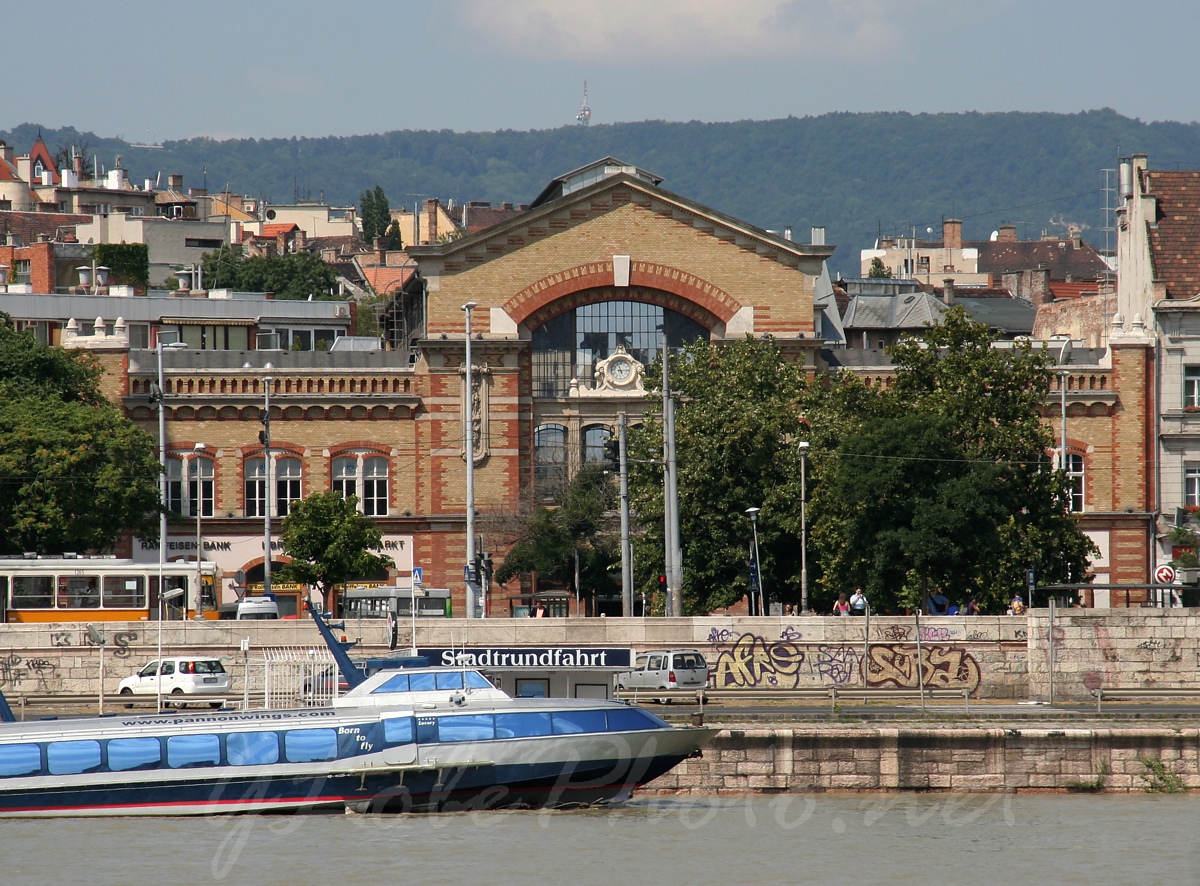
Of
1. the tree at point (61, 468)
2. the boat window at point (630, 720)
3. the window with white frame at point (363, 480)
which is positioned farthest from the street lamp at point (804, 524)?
the boat window at point (630, 720)

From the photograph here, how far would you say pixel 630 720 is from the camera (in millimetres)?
35781

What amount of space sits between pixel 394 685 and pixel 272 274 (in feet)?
346

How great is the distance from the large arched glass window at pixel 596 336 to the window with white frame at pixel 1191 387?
18867 millimetres

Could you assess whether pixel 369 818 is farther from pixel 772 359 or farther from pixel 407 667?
pixel 772 359

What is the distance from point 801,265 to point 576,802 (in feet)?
142

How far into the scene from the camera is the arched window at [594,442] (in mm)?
76125

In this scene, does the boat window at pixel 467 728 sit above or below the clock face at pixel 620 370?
below

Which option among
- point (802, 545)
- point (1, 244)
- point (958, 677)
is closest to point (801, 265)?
point (802, 545)

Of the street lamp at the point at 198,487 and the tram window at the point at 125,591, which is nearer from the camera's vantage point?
the tram window at the point at 125,591

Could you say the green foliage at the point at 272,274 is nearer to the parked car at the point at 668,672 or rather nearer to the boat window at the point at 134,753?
the parked car at the point at 668,672

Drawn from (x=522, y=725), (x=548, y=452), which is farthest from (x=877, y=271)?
(x=522, y=725)

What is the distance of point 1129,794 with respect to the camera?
3741cm

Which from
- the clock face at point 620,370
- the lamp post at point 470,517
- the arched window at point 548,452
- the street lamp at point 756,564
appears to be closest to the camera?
the street lamp at point 756,564

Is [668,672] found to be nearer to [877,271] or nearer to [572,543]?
[572,543]
